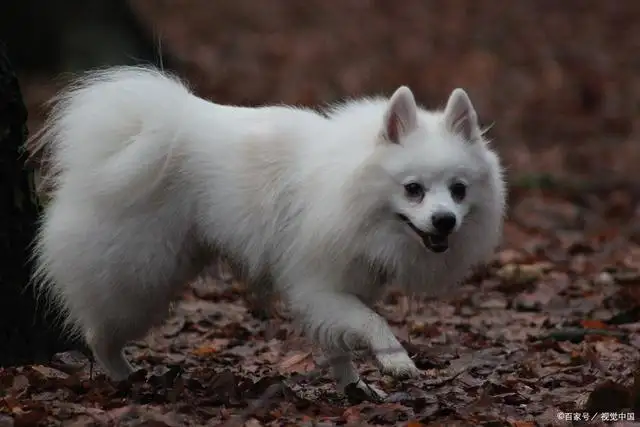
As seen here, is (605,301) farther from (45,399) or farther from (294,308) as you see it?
(45,399)

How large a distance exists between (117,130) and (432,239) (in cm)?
176

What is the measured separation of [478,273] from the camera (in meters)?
8.96

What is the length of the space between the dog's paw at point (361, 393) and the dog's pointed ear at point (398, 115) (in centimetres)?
126

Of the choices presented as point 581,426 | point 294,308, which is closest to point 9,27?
point 294,308

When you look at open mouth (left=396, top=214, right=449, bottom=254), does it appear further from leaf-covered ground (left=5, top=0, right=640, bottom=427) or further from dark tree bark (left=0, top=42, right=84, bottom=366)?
dark tree bark (left=0, top=42, right=84, bottom=366)

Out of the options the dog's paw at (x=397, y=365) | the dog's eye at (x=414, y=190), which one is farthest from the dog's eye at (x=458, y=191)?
the dog's paw at (x=397, y=365)

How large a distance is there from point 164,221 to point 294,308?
811 mm

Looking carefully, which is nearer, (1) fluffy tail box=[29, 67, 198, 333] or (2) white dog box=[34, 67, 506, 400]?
(2) white dog box=[34, 67, 506, 400]

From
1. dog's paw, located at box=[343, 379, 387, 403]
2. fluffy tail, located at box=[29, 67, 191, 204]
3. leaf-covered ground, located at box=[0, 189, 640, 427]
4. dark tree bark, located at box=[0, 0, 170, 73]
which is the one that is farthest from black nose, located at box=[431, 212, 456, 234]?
dark tree bark, located at box=[0, 0, 170, 73]

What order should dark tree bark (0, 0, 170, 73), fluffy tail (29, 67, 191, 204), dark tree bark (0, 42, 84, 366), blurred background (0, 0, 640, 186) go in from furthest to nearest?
blurred background (0, 0, 640, 186) → dark tree bark (0, 0, 170, 73) → dark tree bark (0, 42, 84, 366) → fluffy tail (29, 67, 191, 204)

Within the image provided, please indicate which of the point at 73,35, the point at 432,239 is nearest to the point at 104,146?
the point at 432,239

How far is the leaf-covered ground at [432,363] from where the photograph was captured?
520 centimetres

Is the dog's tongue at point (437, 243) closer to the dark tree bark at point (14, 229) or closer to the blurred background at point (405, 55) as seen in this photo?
the dark tree bark at point (14, 229)

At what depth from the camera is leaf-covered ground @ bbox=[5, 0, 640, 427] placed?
542cm
